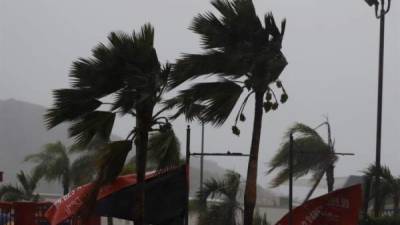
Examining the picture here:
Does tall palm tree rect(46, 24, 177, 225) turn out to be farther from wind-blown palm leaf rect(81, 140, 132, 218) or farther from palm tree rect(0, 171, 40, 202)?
palm tree rect(0, 171, 40, 202)

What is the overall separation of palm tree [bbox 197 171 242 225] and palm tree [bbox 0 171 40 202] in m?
19.8

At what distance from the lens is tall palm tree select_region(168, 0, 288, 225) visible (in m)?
12.7

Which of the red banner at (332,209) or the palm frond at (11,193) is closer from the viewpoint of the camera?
A: the red banner at (332,209)

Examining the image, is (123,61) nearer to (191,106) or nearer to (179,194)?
(191,106)

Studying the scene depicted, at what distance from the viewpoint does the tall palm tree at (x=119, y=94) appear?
41.7ft

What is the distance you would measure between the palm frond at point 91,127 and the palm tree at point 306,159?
8279 mm

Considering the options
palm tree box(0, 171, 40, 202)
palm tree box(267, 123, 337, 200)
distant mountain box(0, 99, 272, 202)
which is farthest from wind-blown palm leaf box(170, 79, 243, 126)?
distant mountain box(0, 99, 272, 202)

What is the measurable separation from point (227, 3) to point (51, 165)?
22.2 m

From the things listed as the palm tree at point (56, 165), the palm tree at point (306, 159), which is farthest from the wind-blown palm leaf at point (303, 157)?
the palm tree at point (56, 165)

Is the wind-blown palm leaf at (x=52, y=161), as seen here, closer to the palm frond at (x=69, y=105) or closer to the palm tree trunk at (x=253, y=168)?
the palm frond at (x=69, y=105)

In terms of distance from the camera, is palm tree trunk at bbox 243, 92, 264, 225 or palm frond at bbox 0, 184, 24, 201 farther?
palm frond at bbox 0, 184, 24, 201

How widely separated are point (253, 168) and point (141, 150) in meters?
2.16

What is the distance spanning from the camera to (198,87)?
12852mm

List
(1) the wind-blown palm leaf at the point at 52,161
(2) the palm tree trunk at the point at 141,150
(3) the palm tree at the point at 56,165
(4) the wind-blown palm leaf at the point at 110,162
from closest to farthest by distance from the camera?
(4) the wind-blown palm leaf at the point at 110,162
(2) the palm tree trunk at the point at 141,150
(3) the palm tree at the point at 56,165
(1) the wind-blown palm leaf at the point at 52,161
